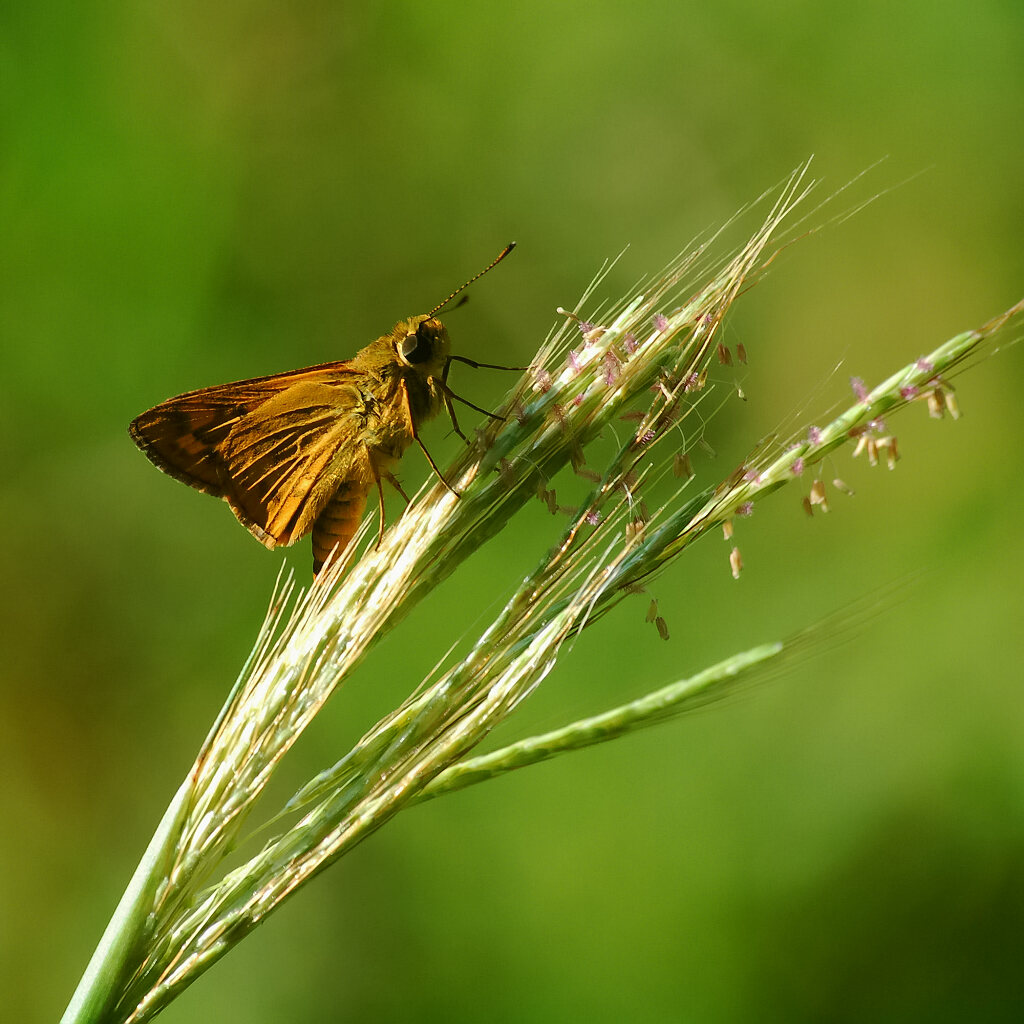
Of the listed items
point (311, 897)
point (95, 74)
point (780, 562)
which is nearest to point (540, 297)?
point (780, 562)

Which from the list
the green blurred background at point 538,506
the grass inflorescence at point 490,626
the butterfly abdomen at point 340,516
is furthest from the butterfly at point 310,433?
the grass inflorescence at point 490,626

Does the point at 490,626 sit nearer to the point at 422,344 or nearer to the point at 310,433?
the point at 422,344

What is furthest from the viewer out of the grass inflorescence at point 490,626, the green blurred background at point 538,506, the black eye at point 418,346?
the green blurred background at point 538,506

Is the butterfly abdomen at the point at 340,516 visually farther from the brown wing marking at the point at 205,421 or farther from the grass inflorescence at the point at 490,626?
the grass inflorescence at the point at 490,626

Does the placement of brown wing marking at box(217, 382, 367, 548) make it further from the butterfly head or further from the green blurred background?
the green blurred background

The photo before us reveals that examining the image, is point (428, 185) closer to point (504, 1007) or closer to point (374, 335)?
point (374, 335)

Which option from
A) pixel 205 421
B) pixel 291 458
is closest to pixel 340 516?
pixel 291 458

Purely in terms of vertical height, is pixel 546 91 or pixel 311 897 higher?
pixel 546 91
